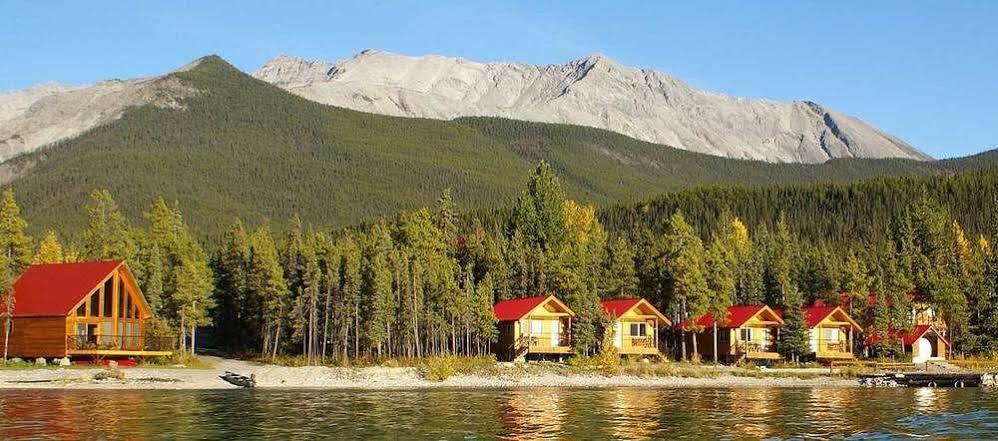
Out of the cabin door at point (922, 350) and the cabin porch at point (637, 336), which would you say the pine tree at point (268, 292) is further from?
the cabin door at point (922, 350)

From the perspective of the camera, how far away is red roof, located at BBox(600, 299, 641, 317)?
8600cm

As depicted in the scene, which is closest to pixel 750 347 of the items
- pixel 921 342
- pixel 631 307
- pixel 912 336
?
pixel 631 307

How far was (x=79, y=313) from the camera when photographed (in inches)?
2712

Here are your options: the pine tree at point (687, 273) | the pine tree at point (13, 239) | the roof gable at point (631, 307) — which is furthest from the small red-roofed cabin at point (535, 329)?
the pine tree at point (13, 239)

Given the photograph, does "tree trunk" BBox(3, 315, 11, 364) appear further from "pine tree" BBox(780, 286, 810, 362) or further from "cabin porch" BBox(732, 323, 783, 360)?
"pine tree" BBox(780, 286, 810, 362)

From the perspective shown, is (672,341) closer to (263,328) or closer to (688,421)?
(263,328)

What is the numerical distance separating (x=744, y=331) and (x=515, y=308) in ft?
62.9

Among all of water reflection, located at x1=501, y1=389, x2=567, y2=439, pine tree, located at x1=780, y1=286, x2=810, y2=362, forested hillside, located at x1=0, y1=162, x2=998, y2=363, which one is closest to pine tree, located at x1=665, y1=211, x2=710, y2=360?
forested hillside, located at x1=0, y1=162, x2=998, y2=363

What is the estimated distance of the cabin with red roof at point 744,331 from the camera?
3541 inches

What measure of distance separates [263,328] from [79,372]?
2786 centimetres

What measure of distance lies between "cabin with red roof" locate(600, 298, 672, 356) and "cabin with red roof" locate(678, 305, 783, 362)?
2466 millimetres

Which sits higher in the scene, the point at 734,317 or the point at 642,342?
the point at 734,317

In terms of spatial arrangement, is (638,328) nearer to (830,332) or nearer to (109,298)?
(830,332)

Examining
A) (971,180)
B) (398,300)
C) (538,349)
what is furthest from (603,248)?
(971,180)
